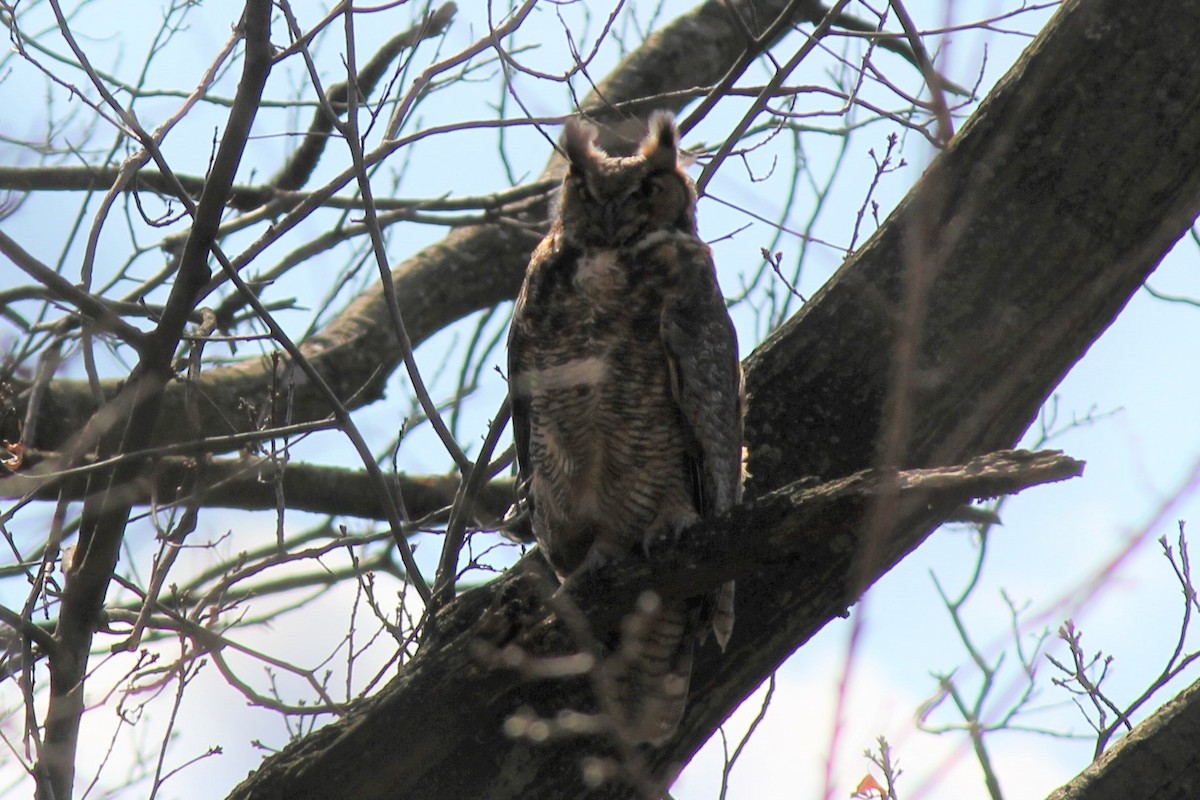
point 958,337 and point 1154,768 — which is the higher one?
point 958,337

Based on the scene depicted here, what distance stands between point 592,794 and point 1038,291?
1401 millimetres

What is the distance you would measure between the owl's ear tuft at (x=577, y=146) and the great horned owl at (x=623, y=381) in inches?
3.0

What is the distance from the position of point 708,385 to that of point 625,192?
0.71m

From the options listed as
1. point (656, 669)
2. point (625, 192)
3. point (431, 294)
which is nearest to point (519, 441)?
point (625, 192)

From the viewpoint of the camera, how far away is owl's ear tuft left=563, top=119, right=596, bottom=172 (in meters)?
3.67

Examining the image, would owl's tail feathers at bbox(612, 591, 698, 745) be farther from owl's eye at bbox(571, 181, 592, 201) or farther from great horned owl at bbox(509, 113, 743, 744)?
owl's eye at bbox(571, 181, 592, 201)

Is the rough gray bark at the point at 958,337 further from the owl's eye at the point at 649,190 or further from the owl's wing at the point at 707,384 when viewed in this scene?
the owl's eye at the point at 649,190

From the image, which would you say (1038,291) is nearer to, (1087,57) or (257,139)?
(1087,57)

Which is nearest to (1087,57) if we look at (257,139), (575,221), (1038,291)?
(1038,291)

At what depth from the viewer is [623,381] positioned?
128 inches

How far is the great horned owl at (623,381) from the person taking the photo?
126 inches

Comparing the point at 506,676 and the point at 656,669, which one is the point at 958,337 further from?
the point at 506,676

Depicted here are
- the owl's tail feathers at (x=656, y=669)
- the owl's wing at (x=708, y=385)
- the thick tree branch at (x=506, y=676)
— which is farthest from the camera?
the owl's wing at (x=708, y=385)

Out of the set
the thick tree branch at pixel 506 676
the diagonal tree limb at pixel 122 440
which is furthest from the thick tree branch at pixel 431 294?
the thick tree branch at pixel 506 676
